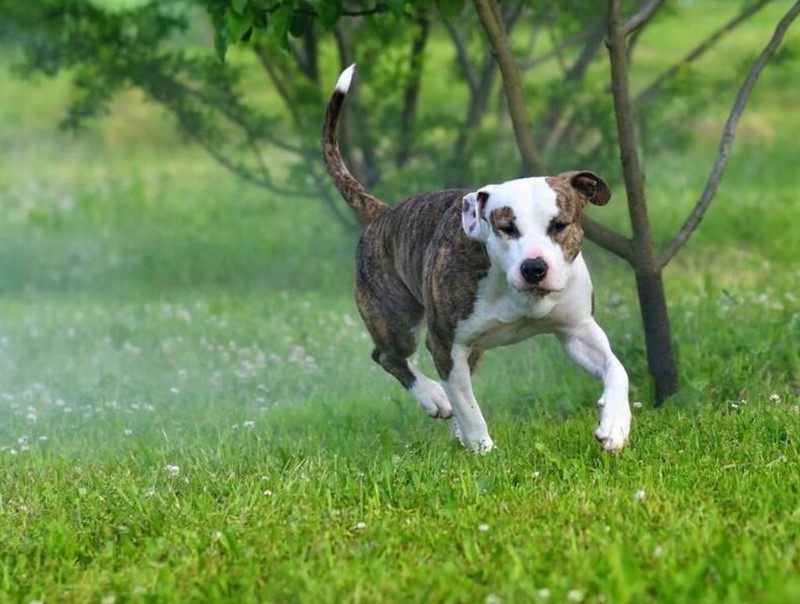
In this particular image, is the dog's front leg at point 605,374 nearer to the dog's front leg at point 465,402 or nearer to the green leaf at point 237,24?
the dog's front leg at point 465,402

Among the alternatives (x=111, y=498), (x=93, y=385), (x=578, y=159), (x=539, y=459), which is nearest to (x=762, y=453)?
(x=539, y=459)

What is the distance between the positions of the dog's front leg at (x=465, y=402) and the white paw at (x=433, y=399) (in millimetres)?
472

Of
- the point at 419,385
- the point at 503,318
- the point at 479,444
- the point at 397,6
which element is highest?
the point at 397,6

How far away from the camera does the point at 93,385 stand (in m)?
8.88

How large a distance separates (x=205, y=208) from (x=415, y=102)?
3593mm

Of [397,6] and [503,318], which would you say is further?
[397,6]

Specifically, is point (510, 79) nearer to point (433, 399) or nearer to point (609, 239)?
point (609, 239)

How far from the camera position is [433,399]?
276 inches

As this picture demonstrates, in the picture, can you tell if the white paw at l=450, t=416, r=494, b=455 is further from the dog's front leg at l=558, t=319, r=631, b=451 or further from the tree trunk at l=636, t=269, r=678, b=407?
the tree trunk at l=636, t=269, r=678, b=407

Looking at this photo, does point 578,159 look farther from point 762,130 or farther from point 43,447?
point 762,130

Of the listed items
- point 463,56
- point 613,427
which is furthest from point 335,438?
point 463,56

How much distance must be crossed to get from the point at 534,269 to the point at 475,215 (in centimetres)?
51

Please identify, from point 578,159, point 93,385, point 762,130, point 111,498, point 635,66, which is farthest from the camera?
point 635,66

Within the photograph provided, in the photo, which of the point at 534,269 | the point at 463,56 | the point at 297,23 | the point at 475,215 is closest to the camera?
the point at 534,269
